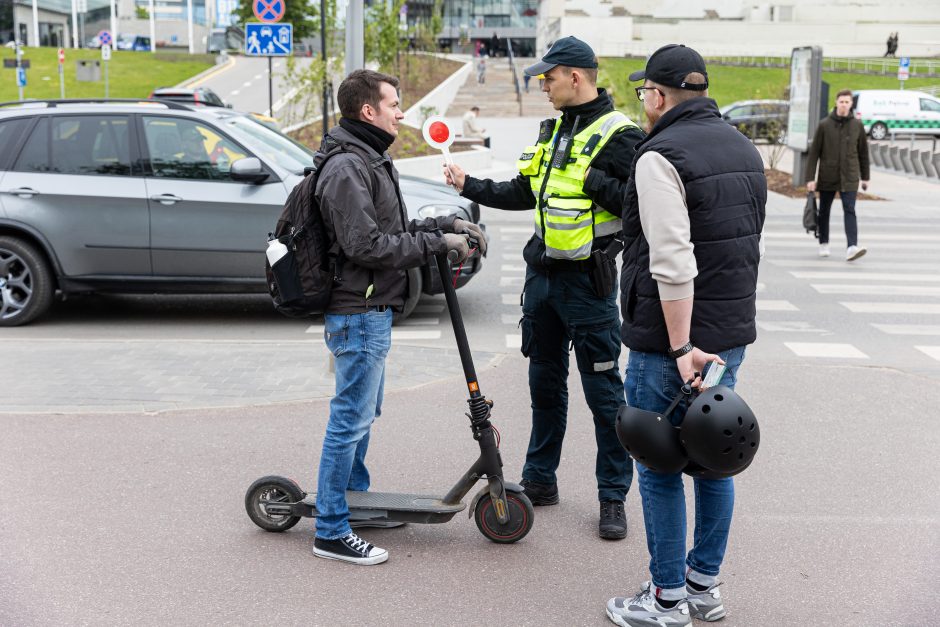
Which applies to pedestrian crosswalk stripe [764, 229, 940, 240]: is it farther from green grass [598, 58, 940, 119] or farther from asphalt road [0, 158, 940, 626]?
green grass [598, 58, 940, 119]

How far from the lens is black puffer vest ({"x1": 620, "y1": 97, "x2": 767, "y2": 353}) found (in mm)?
3518

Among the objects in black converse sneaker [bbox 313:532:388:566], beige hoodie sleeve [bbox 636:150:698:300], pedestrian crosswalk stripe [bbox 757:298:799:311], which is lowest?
pedestrian crosswalk stripe [bbox 757:298:799:311]

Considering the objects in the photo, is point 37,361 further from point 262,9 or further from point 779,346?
point 262,9

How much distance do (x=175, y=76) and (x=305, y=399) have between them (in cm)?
5802

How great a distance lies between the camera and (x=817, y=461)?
568 centimetres

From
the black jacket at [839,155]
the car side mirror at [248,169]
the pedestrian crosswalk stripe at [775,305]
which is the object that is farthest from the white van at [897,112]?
the car side mirror at [248,169]

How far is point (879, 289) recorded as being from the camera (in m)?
11.1

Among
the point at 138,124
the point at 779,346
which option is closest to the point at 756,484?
the point at 779,346

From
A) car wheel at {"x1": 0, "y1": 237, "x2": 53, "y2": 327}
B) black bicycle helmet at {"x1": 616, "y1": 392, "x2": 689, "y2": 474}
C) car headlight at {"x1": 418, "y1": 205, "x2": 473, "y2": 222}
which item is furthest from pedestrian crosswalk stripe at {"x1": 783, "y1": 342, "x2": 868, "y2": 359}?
car wheel at {"x1": 0, "y1": 237, "x2": 53, "y2": 327}

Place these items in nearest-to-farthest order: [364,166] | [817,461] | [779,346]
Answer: [364,166] → [817,461] → [779,346]

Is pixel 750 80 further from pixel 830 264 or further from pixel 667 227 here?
pixel 667 227

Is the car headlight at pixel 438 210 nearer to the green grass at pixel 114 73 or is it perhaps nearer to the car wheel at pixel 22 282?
the car wheel at pixel 22 282

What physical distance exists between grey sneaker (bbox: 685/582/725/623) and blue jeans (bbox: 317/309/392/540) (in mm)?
1354

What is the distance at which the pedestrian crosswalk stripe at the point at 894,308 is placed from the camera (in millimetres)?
9977
